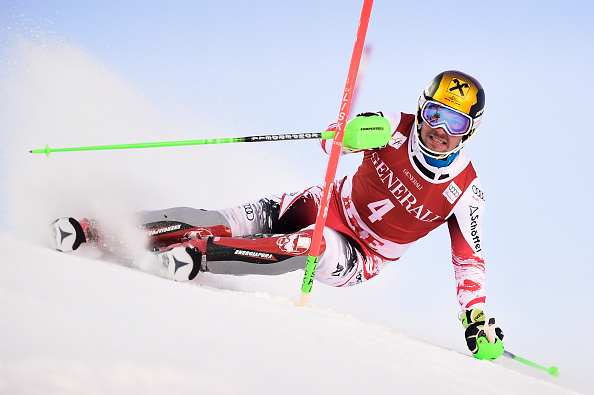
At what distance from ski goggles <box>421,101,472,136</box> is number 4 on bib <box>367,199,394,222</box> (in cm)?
64

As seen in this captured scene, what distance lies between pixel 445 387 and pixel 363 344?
40cm

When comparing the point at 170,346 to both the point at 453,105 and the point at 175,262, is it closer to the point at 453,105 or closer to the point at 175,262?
the point at 175,262

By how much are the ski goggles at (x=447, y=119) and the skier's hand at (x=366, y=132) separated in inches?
11.6

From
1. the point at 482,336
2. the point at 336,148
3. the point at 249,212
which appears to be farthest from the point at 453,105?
the point at 249,212

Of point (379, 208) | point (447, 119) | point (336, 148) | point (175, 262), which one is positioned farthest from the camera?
point (379, 208)

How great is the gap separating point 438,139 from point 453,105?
231mm

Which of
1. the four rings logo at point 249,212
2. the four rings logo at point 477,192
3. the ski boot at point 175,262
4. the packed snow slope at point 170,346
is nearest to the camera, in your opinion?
the packed snow slope at point 170,346

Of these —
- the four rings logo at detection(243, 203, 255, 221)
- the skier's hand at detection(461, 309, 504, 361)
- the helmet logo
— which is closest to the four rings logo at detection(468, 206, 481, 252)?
the skier's hand at detection(461, 309, 504, 361)

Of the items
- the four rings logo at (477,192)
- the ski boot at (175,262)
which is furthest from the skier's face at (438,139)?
the ski boot at (175,262)

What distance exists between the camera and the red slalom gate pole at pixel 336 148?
300 cm

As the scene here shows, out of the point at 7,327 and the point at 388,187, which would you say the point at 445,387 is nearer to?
the point at 7,327

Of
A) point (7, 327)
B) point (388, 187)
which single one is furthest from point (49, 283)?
point (388, 187)

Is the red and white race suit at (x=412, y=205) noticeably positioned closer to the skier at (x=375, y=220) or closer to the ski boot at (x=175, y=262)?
the skier at (x=375, y=220)

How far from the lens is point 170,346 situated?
59.3 inches
